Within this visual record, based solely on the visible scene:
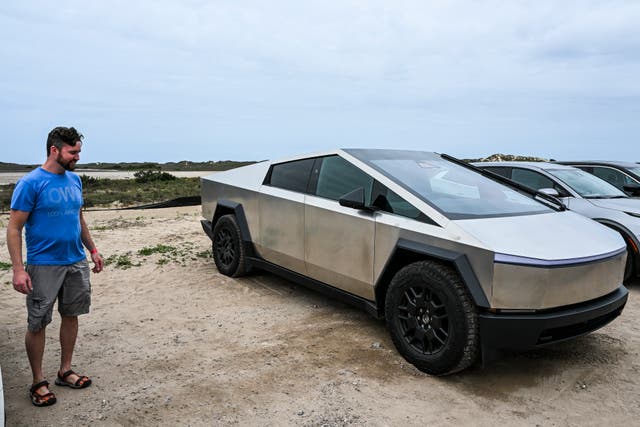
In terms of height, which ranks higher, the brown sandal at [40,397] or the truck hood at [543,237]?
the truck hood at [543,237]

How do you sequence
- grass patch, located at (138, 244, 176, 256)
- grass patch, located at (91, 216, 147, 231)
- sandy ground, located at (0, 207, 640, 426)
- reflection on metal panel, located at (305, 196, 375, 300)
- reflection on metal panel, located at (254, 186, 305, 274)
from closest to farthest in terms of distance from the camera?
sandy ground, located at (0, 207, 640, 426), reflection on metal panel, located at (305, 196, 375, 300), reflection on metal panel, located at (254, 186, 305, 274), grass patch, located at (138, 244, 176, 256), grass patch, located at (91, 216, 147, 231)

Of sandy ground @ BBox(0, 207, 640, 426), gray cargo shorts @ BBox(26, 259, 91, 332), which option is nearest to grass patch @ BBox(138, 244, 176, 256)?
sandy ground @ BBox(0, 207, 640, 426)

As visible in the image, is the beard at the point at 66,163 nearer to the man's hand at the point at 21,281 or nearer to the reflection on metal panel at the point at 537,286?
the man's hand at the point at 21,281

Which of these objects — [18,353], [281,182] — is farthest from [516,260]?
[18,353]

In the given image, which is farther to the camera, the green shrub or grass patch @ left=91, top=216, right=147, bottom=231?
the green shrub

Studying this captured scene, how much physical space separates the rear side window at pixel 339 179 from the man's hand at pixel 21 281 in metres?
2.43

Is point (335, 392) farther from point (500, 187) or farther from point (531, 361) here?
point (500, 187)

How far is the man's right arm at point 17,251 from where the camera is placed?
292 centimetres

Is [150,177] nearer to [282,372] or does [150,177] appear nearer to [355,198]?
[355,198]

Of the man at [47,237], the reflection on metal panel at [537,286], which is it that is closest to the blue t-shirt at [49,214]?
the man at [47,237]

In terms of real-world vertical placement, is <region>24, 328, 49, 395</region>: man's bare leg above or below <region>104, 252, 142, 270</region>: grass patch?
above

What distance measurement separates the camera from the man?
2.99m

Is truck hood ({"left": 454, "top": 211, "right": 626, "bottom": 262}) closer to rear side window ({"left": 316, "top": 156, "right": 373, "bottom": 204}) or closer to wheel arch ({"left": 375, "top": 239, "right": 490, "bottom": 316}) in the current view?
wheel arch ({"left": 375, "top": 239, "right": 490, "bottom": 316})

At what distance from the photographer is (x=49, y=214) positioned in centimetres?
308
